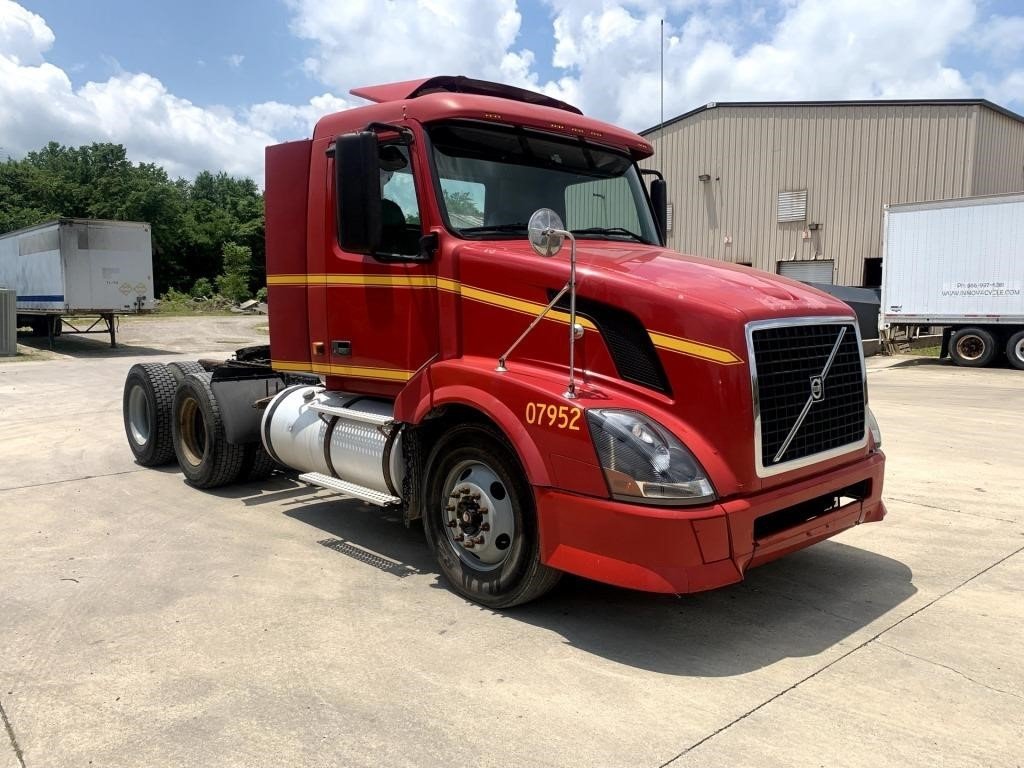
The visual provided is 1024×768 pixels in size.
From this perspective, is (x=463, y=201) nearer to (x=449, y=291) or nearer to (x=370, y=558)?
(x=449, y=291)

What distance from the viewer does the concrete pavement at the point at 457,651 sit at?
302 centimetres

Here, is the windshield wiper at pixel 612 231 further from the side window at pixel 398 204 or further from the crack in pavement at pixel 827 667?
the crack in pavement at pixel 827 667

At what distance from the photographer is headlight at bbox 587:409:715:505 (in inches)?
137

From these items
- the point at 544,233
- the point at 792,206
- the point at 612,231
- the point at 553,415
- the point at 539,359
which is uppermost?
the point at 792,206

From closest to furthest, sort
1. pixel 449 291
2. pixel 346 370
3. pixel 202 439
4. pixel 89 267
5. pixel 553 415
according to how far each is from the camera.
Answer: pixel 553 415 → pixel 449 291 → pixel 346 370 → pixel 202 439 → pixel 89 267

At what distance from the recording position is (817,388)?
13.0 ft

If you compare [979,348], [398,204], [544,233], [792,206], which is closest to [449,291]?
[398,204]

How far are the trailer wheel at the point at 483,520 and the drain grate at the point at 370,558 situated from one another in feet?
1.27

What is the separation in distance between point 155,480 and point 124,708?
4.50 m

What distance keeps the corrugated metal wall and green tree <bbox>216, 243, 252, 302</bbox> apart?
1712 inches

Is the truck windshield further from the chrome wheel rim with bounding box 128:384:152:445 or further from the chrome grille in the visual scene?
the chrome wheel rim with bounding box 128:384:152:445

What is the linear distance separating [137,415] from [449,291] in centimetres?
510

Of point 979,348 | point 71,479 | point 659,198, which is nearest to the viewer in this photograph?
point 659,198

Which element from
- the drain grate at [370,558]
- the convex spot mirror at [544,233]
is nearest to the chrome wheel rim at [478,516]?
the drain grate at [370,558]
